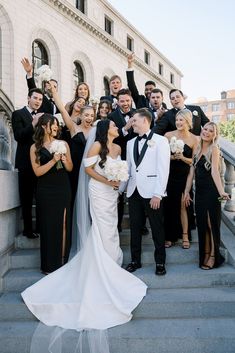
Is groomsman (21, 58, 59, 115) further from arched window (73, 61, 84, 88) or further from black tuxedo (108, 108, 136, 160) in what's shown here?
arched window (73, 61, 84, 88)

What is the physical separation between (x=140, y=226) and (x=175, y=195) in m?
0.85

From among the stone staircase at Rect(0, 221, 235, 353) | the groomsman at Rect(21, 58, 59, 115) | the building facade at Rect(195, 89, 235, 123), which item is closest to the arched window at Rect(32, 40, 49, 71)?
the groomsman at Rect(21, 58, 59, 115)

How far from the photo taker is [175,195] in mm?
5164

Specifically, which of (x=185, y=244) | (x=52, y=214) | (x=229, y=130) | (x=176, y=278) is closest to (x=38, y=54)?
(x=52, y=214)

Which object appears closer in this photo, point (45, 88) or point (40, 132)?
point (40, 132)

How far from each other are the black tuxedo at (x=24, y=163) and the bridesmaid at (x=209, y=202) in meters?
2.46

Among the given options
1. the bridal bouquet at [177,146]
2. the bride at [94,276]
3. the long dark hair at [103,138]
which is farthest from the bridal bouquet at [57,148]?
the bridal bouquet at [177,146]

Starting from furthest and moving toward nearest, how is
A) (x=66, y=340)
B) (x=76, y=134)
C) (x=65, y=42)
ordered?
(x=65, y=42), (x=76, y=134), (x=66, y=340)

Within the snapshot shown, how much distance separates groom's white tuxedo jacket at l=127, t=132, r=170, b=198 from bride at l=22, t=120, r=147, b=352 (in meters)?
0.32

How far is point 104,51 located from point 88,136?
22.9 meters

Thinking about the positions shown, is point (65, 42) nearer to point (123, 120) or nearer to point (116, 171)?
point (123, 120)

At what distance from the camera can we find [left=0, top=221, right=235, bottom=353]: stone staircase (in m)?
3.64

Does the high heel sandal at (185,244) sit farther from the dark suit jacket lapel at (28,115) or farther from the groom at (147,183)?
the dark suit jacket lapel at (28,115)

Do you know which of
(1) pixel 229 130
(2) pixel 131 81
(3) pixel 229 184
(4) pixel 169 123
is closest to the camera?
(3) pixel 229 184
